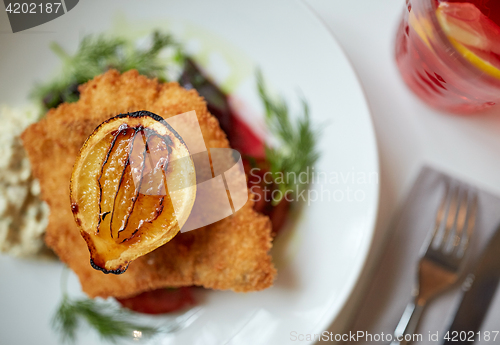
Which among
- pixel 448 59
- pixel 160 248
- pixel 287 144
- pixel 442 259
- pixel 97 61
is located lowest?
pixel 442 259

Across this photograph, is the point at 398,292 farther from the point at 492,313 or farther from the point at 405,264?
the point at 492,313

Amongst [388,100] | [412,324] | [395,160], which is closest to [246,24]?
[388,100]

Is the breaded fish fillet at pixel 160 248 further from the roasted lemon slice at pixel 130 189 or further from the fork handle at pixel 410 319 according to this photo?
the fork handle at pixel 410 319

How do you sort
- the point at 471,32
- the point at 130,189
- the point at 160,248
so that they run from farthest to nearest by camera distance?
the point at 160,248
the point at 471,32
the point at 130,189

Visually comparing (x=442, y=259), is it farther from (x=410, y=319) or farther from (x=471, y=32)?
(x=471, y=32)

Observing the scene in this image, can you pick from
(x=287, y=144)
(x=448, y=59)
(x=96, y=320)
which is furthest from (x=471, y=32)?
(x=96, y=320)

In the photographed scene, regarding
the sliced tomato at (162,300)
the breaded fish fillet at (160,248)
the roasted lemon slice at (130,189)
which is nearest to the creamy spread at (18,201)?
the breaded fish fillet at (160,248)

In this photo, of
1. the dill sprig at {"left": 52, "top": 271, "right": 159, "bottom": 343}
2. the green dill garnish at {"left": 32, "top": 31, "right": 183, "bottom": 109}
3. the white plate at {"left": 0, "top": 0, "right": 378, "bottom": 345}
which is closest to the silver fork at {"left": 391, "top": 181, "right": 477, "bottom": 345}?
the white plate at {"left": 0, "top": 0, "right": 378, "bottom": 345}

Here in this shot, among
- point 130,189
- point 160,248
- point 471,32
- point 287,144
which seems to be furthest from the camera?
point 287,144
